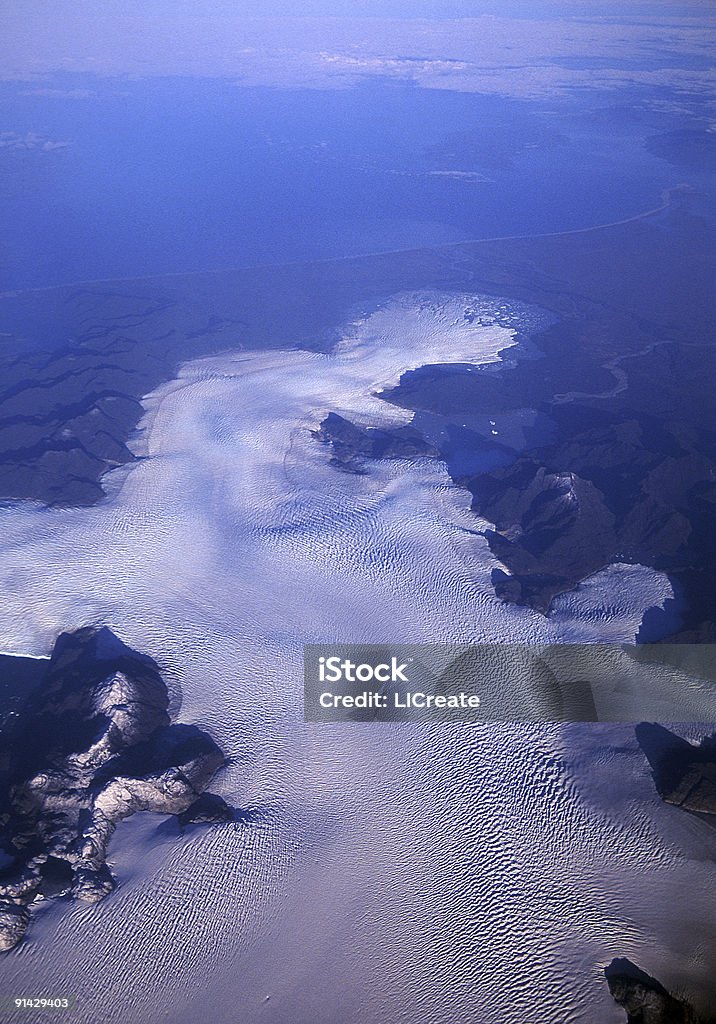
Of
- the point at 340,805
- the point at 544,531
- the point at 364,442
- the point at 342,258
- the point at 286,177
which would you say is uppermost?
the point at 286,177

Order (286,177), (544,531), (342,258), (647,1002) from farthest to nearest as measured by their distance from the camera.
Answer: (286,177) < (342,258) < (544,531) < (647,1002)

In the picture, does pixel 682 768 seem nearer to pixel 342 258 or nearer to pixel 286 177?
pixel 342 258

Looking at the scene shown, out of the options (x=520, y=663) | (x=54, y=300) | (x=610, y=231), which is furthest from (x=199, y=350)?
(x=610, y=231)

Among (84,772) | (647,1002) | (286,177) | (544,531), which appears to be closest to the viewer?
(647,1002)

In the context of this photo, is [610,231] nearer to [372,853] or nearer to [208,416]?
[208,416]

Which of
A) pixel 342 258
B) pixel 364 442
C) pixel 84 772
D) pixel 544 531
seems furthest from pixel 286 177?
pixel 84 772

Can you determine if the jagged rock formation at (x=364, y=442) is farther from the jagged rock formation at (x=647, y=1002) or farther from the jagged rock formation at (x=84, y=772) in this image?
the jagged rock formation at (x=647, y=1002)

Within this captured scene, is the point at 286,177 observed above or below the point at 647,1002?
above
